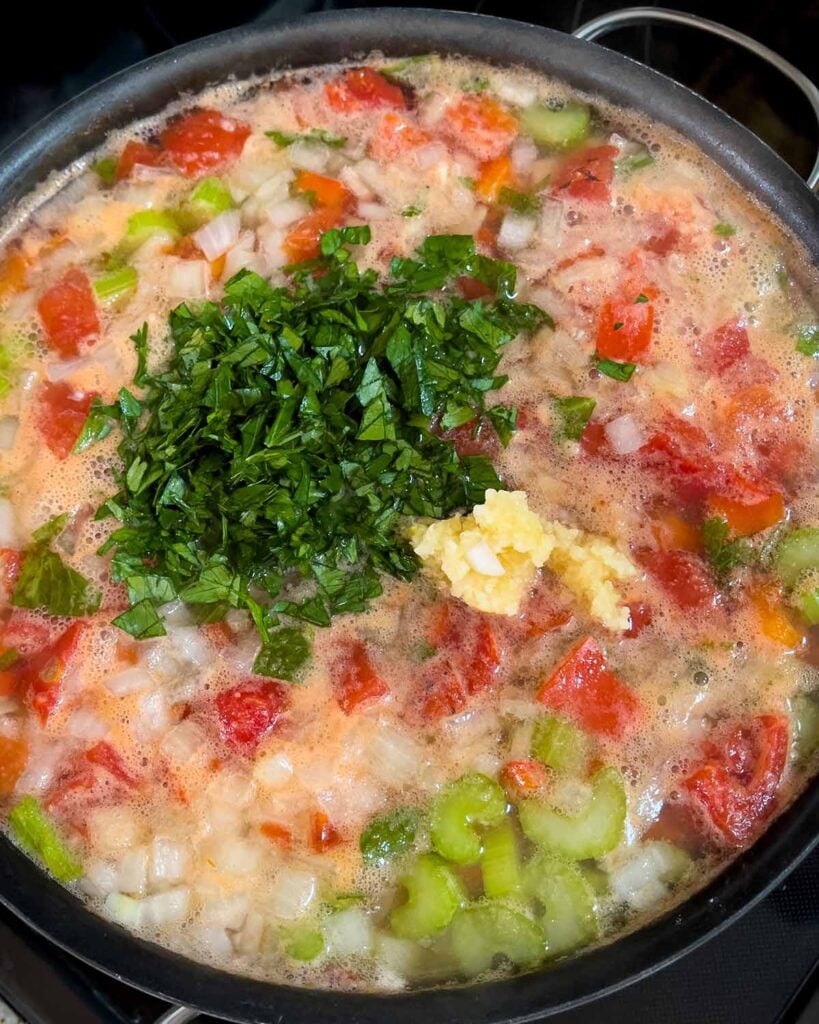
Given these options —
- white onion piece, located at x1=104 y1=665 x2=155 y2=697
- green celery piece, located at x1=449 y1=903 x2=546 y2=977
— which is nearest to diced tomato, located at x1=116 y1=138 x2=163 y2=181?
white onion piece, located at x1=104 y1=665 x2=155 y2=697

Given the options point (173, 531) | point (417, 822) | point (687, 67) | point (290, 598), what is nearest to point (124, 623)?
point (173, 531)

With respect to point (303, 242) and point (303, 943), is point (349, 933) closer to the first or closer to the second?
point (303, 943)

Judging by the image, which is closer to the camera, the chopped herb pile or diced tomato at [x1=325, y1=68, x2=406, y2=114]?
the chopped herb pile

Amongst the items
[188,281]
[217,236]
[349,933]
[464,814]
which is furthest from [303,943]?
[217,236]

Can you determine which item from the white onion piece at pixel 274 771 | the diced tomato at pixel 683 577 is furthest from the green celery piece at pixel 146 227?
the diced tomato at pixel 683 577

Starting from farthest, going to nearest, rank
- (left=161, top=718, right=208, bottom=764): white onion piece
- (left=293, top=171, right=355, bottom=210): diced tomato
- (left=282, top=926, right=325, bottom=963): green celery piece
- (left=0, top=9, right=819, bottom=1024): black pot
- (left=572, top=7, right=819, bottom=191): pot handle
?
(left=572, top=7, right=819, bottom=191): pot handle < (left=293, top=171, right=355, bottom=210): diced tomato < (left=161, top=718, right=208, bottom=764): white onion piece < (left=282, top=926, right=325, bottom=963): green celery piece < (left=0, top=9, right=819, bottom=1024): black pot

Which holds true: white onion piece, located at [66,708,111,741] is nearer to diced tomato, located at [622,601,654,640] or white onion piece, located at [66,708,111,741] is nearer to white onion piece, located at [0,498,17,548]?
white onion piece, located at [0,498,17,548]

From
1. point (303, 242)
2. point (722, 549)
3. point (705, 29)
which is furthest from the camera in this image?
point (705, 29)
